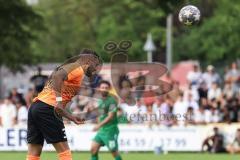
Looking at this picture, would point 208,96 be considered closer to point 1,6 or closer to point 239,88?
point 239,88

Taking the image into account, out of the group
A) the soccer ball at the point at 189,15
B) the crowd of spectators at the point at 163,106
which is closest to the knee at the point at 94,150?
the soccer ball at the point at 189,15

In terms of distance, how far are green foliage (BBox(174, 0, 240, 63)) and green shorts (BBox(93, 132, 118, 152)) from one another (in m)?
30.3

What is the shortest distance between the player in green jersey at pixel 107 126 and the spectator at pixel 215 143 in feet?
24.4

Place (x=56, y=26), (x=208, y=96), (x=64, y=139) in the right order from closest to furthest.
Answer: (x=64, y=139) → (x=208, y=96) → (x=56, y=26)

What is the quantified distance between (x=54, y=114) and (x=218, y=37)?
39965 mm

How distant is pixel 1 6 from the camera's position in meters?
36.5

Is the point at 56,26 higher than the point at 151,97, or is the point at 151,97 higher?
the point at 56,26

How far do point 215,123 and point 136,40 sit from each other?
29.5 metres

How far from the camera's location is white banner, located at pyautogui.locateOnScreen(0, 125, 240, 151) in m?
28.1

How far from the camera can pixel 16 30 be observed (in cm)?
3766

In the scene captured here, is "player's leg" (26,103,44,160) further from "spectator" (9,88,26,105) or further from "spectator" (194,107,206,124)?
"spectator" (9,88,26,105)

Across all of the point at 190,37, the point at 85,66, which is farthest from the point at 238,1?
the point at 85,66

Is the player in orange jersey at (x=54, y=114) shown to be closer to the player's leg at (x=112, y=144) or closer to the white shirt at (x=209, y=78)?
the player's leg at (x=112, y=144)

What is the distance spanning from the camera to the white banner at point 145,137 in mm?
28109
